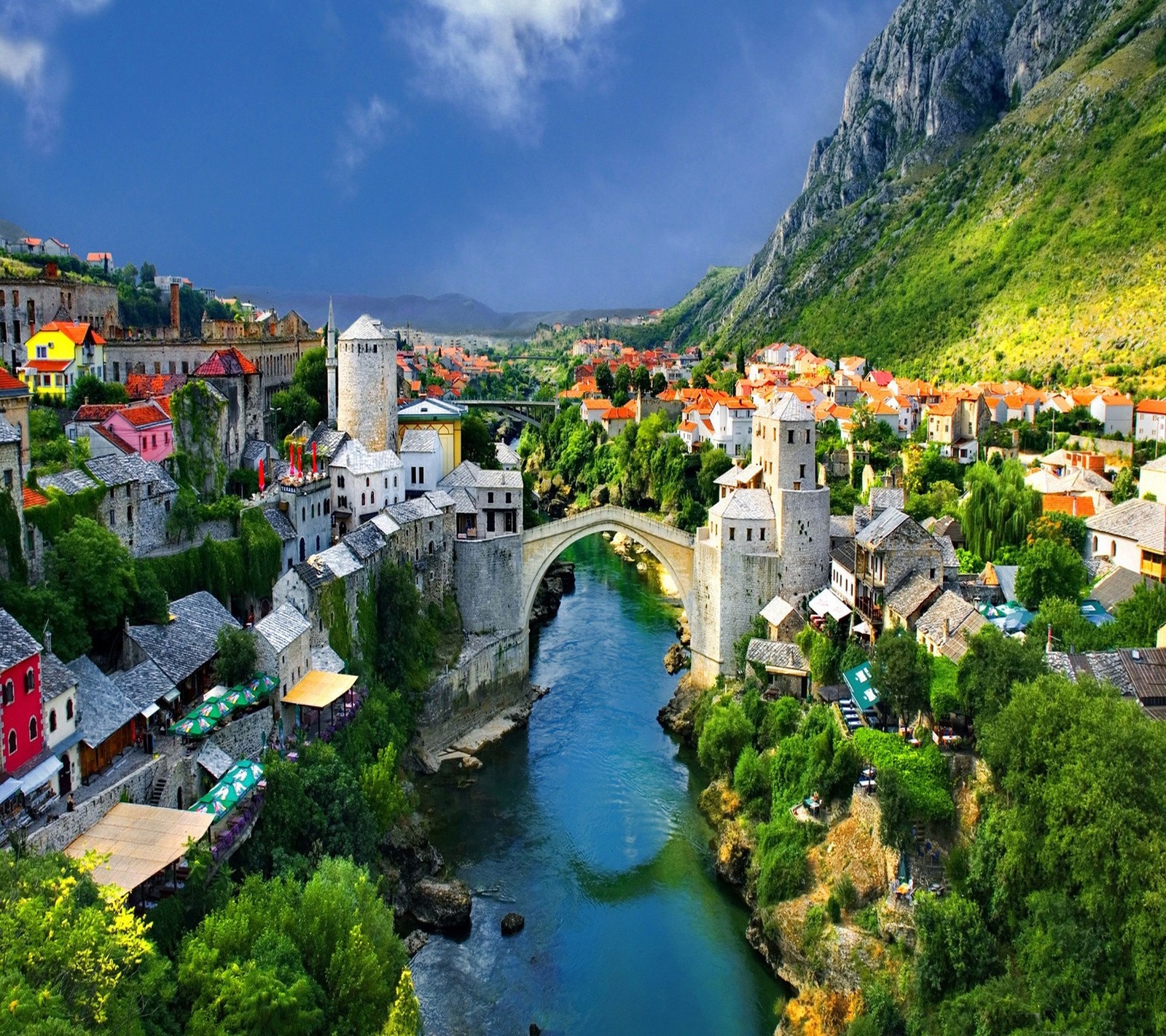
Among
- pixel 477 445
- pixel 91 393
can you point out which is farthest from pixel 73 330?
pixel 477 445

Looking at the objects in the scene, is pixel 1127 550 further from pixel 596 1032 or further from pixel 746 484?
pixel 596 1032

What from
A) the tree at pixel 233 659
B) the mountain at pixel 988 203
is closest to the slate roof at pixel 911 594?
the tree at pixel 233 659

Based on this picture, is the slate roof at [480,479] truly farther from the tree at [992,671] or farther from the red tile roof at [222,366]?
the tree at [992,671]

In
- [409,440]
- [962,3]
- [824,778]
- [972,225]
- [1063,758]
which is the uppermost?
[962,3]

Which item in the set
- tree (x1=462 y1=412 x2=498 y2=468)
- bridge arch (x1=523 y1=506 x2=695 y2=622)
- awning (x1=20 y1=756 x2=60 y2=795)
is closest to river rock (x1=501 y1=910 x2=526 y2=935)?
awning (x1=20 y1=756 x2=60 y2=795)

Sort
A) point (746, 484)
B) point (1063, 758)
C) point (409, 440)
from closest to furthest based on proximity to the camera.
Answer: point (1063, 758) → point (746, 484) → point (409, 440)

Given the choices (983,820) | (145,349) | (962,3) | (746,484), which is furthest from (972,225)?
(983,820)
